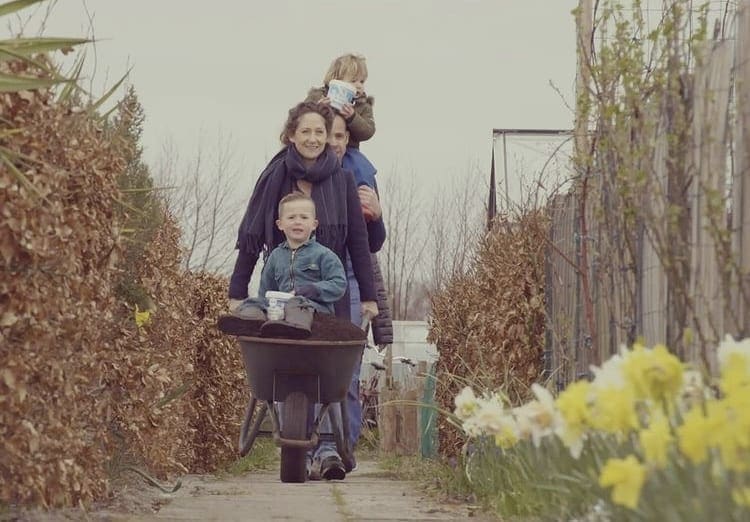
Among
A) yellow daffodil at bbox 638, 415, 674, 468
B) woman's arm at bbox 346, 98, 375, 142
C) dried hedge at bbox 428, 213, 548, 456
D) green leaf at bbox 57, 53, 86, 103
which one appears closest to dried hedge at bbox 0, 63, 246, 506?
green leaf at bbox 57, 53, 86, 103

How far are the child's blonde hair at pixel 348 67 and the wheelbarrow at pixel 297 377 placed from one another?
6.00 ft

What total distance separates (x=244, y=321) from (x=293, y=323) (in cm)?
25

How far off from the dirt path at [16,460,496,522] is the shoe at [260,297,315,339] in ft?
2.23

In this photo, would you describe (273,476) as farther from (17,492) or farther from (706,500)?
(706,500)

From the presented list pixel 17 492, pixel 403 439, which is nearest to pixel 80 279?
pixel 17 492

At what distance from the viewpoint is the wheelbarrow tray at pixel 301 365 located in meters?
6.23

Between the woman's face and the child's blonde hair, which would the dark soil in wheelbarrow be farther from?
the child's blonde hair

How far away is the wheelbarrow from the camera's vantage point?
20.5 feet

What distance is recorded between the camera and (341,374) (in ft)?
20.9

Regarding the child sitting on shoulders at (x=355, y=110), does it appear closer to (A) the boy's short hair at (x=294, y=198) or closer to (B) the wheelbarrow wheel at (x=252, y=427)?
(A) the boy's short hair at (x=294, y=198)

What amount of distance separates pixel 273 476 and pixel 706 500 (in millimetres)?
6531

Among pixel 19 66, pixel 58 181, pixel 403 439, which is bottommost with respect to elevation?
pixel 403 439

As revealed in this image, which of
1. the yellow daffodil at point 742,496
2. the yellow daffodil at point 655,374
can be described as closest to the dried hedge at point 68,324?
the yellow daffodil at point 655,374

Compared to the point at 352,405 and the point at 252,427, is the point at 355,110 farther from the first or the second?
the point at 252,427
